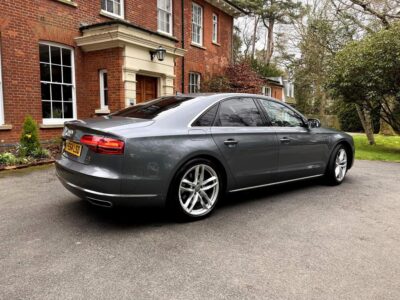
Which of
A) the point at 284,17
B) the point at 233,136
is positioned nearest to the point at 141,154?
the point at 233,136

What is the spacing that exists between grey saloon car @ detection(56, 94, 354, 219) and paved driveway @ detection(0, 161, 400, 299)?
0.38m

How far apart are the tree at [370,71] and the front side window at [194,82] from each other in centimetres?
586

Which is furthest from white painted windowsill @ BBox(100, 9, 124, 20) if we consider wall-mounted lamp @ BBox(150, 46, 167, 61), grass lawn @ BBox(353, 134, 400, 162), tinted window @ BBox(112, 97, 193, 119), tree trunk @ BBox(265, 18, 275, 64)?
tree trunk @ BBox(265, 18, 275, 64)

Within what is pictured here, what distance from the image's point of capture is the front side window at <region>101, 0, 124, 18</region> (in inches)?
432

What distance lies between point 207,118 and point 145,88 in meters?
7.59

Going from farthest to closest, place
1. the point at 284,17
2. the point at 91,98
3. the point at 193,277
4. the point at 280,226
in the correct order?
the point at 284,17 < the point at 91,98 < the point at 280,226 < the point at 193,277

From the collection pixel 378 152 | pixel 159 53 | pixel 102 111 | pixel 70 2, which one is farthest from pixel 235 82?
pixel 70 2

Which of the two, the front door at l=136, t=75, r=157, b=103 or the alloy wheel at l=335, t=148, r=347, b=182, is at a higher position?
the front door at l=136, t=75, r=157, b=103

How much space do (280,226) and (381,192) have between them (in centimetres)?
280

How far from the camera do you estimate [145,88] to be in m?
11.2

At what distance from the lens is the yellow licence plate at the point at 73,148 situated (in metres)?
3.63

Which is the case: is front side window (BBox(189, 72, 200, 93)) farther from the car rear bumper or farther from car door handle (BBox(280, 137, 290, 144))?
the car rear bumper

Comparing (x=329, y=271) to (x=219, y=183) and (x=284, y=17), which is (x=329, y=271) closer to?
(x=219, y=183)

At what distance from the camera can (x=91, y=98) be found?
10.3m
